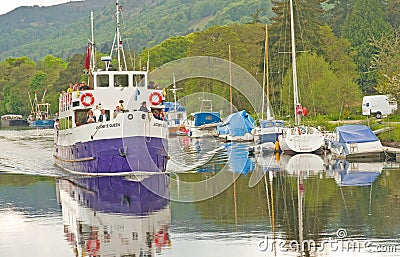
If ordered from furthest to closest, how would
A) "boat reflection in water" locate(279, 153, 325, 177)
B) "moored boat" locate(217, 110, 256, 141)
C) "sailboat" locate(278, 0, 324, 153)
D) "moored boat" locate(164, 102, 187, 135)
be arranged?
"moored boat" locate(164, 102, 187, 135) < "moored boat" locate(217, 110, 256, 141) < "sailboat" locate(278, 0, 324, 153) < "boat reflection in water" locate(279, 153, 325, 177)

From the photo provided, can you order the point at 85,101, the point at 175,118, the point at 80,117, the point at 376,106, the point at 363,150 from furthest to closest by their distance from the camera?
the point at 175,118 < the point at 376,106 < the point at 363,150 < the point at 80,117 < the point at 85,101

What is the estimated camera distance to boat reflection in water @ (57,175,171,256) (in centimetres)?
2097

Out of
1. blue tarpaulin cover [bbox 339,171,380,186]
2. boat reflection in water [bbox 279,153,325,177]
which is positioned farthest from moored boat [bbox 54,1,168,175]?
blue tarpaulin cover [bbox 339,171,380,186]

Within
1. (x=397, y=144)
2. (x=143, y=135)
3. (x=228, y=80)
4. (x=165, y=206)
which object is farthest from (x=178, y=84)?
(x=165, y=206)

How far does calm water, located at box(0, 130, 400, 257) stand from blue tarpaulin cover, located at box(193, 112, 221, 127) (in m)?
45.5

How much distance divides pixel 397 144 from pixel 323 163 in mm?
6454

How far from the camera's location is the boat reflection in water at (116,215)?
2097cm

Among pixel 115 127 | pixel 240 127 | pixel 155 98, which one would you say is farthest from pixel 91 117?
pixel 240 127

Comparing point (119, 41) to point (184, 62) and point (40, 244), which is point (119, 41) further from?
point (184, 62)

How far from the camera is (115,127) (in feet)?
123

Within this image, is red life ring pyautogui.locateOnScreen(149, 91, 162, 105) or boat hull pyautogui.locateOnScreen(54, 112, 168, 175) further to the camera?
red life ring pyautogui.locateOnScreen(149, 91, 162, 105)

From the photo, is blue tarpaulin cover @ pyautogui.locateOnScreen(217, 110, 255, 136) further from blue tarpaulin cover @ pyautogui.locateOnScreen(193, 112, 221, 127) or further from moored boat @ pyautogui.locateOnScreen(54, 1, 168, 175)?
moored boat @ pyautogui.locateOnScreen(54, 1, 168, 175)

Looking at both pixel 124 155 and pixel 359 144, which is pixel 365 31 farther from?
pixel 124 155

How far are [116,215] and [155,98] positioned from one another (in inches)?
590
